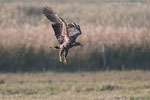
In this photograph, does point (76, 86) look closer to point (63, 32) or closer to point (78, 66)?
point (63, 32)

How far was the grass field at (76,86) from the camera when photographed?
10562 mm

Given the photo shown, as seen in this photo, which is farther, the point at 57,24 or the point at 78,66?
the point at 78,66

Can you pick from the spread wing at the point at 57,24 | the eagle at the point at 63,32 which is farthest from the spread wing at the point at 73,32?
the spread wing at the point at 57,24

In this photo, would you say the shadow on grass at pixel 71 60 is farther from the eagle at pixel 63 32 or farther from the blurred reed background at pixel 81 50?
the eagle at pixel 63 32

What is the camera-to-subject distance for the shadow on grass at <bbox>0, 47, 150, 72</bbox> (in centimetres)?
1589

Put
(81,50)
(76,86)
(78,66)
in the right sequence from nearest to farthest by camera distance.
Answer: (76,86) → (78,66) → (81,50)

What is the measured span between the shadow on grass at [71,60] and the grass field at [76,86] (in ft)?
2.28

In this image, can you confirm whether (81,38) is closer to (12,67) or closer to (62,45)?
(12,67)

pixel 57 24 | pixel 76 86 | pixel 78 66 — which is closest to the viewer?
pixel 57 24

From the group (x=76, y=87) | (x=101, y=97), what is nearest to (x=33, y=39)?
(x=76, y=87)

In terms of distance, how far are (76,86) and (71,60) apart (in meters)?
4.04

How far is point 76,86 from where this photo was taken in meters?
12.1

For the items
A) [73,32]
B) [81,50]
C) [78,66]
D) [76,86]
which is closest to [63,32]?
[73,32]

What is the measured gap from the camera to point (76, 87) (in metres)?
11.9
